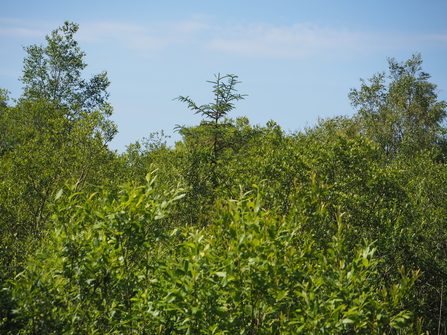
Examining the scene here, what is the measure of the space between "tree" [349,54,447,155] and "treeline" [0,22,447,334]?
2454cm

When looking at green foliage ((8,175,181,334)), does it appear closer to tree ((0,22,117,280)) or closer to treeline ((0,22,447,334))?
treeline ((0,22,447,334))

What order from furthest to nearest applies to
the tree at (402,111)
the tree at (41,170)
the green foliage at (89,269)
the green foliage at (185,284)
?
the tree at (402,111) → the tree at (41,170) → the green foliage at (89,269) → the green foliage at (185,284)

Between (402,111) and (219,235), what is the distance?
4596cm

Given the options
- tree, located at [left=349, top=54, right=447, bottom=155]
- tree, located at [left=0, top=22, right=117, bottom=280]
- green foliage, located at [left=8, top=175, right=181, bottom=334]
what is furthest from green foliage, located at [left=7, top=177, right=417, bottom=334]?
tree, located at [left=349, top=54, right=447, bottom=155]

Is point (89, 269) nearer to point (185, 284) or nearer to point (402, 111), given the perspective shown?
point (185, 284)

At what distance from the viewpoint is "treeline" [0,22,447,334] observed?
413 centimetres

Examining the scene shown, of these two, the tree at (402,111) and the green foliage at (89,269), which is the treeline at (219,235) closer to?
the green foliage at (89,269)

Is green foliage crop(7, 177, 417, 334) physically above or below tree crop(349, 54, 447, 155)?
below

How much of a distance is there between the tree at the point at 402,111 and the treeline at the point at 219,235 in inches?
966

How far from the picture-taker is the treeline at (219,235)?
4129mm

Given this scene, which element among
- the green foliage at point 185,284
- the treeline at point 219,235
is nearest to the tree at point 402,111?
the treeline at point 219,235

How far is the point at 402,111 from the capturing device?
46062mm

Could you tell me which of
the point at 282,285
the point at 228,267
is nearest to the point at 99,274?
the point at 228,267

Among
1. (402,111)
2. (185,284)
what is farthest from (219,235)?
(402,111)
